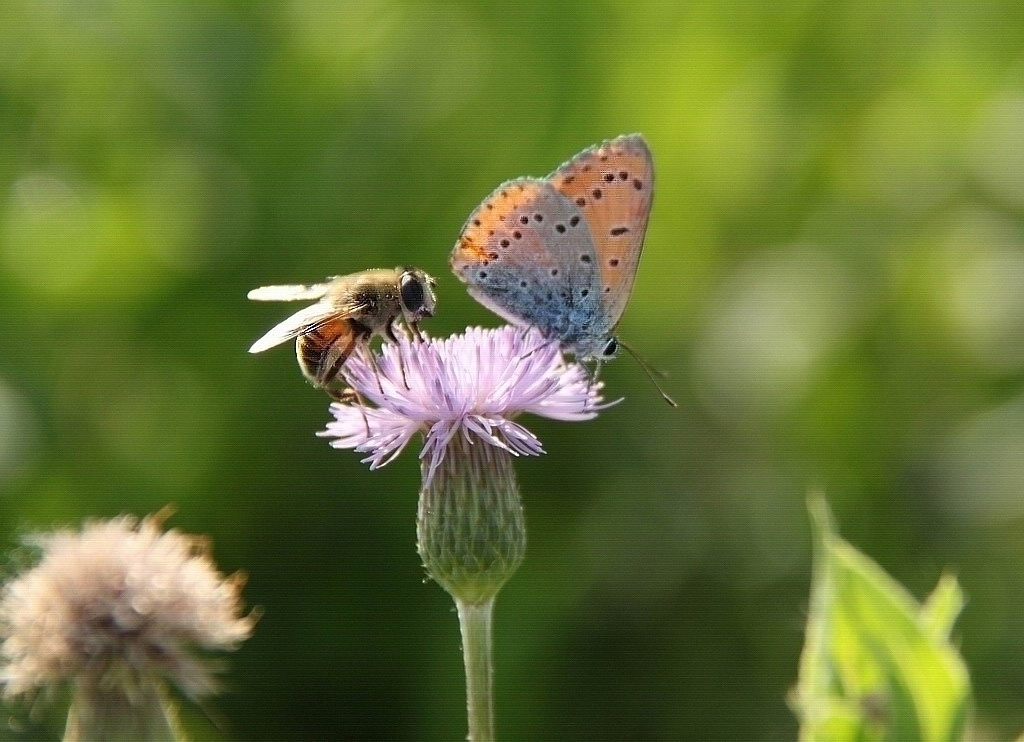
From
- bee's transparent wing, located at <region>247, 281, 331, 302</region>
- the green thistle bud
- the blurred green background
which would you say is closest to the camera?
the green thistle bud

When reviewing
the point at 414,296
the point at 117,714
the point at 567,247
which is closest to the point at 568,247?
the point at 567,247

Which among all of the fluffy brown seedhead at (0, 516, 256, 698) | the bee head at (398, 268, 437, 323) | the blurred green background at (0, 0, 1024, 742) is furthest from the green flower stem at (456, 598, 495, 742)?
the blurred green background at (0, 0, 1024, 742)

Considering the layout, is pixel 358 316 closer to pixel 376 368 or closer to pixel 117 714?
pixel 376 368

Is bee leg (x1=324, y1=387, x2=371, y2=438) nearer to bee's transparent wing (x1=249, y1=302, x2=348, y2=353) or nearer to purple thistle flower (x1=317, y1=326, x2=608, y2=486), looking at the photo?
purple thistle flower (x1=317, y1=326, x2=608, y2=486)

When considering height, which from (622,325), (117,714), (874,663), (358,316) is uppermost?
(622,325)

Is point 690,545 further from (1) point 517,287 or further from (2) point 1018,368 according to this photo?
(1) point 517,287
